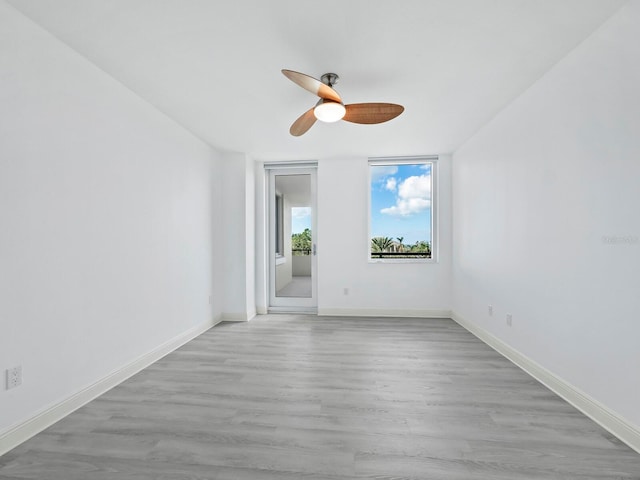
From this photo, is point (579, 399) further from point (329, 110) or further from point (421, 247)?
point (421, 247)

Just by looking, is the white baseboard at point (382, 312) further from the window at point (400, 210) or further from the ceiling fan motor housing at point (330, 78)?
the ceiling fan motor housing at point (330, 78)

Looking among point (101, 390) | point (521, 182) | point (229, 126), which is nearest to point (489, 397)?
point (521, 182)

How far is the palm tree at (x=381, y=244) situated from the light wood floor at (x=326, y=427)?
6.88ft

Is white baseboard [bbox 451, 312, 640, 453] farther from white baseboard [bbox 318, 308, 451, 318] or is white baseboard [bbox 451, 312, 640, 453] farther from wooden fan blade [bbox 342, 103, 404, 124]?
wooden fan blade [bbox 342, 103, 404, 124]

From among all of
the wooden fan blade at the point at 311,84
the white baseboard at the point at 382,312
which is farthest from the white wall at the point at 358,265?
the wooden fan blade at the point at 311,84

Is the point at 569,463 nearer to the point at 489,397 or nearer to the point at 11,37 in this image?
the point at 489,397

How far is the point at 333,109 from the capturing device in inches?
90.9

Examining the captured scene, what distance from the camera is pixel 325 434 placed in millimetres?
1845

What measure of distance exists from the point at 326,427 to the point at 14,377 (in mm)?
1762

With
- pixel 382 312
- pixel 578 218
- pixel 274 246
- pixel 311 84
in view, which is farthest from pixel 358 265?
pixel 311 84

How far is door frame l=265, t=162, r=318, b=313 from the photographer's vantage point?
5.04 metres

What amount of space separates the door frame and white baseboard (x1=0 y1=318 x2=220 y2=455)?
1923 millimetres

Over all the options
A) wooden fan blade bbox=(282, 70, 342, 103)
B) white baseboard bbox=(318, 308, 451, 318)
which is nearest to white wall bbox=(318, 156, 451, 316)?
white baseboard bbox=(318, 308, 451, 318)

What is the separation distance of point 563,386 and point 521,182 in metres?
1.63
